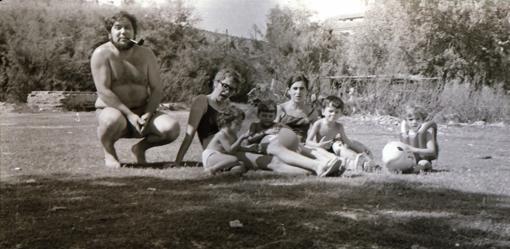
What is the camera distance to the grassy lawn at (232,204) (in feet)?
4.42

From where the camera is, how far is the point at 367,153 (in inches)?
99.2

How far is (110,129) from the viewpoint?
2.23 meters

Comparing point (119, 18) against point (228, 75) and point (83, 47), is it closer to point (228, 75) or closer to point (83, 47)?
point (83, 47)

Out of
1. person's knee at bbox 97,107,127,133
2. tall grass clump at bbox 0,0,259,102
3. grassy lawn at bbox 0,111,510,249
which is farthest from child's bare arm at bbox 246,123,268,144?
person's knee at bbox 97,107,127,133

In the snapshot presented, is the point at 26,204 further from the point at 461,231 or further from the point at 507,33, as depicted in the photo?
the point at 507,33

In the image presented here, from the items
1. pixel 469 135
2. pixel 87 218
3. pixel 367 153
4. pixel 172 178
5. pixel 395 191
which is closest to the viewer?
pixel 87 218

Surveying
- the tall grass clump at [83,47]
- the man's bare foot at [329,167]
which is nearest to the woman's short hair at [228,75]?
the tall grass clump at [83,47]

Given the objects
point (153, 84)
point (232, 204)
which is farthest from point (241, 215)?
point (153, 84)

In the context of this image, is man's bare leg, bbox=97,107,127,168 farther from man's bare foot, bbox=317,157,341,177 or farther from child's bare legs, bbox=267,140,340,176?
man's bare foot, bbox=317,157,341,177

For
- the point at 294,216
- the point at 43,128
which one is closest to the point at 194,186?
the point at 294,216

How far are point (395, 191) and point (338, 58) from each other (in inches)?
38.1

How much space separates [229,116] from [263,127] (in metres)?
0.16

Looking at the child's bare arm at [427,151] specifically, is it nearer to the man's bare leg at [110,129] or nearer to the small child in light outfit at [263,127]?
the small child in light outfit at [263,127]

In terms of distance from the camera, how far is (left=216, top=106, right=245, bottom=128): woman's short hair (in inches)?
90.6
